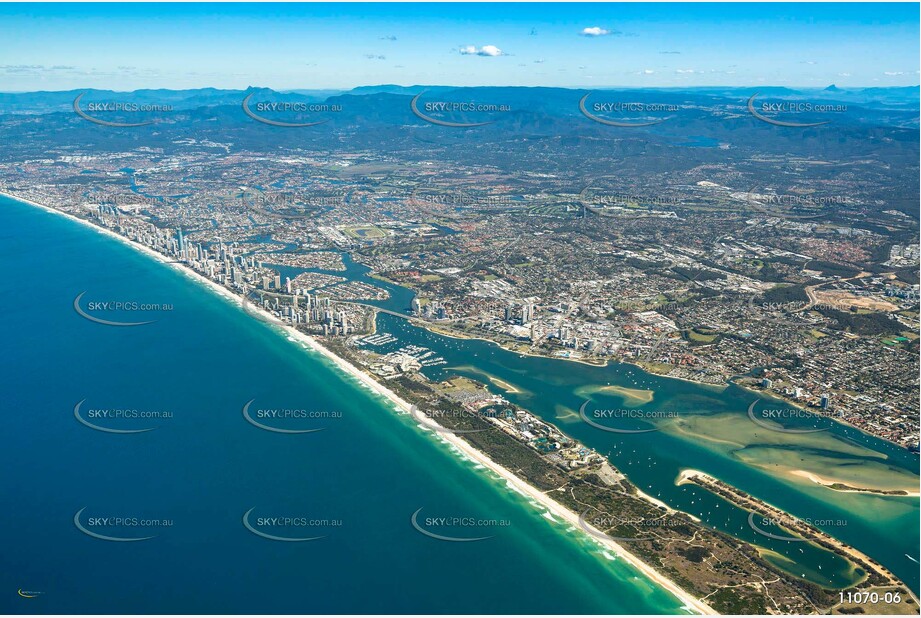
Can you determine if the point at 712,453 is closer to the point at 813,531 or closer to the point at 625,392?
the point at 813,531

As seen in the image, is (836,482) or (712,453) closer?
(836,482)

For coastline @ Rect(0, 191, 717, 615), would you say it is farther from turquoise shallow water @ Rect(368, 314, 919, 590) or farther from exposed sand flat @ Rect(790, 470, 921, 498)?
exposed sand flat @ Rect(790, 470, 921, 498)

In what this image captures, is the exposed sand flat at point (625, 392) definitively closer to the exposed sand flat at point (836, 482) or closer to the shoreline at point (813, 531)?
the shoreline at point (813, 531)

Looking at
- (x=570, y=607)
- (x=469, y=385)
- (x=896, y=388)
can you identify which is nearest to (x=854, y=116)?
(x=896, y=388)

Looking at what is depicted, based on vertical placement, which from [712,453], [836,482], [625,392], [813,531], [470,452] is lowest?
[813,531]

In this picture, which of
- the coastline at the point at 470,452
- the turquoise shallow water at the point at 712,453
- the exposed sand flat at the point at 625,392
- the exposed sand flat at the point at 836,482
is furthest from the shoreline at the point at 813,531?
the exposed sand flat at the point at 625,392

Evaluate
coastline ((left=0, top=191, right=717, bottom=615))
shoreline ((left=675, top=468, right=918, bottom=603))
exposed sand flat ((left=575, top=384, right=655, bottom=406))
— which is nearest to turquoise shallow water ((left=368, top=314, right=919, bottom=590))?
exposed sand flat ((left=575, top=384, right=655, bottom=406))

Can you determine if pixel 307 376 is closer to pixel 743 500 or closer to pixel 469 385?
pixel 469 385

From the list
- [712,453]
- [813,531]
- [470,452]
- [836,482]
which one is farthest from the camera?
[712,453]

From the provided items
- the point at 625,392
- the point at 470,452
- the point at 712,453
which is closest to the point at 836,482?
the point at 712,453
